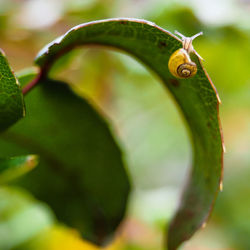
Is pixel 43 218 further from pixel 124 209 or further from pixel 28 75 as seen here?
pixel 28 75

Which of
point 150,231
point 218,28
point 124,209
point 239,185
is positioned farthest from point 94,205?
point 239,185

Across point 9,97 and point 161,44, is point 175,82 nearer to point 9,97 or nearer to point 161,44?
point 161,44

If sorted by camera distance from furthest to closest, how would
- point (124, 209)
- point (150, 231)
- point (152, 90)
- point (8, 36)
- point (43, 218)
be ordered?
point (152, 90), point (8, 36), point (150, 231), point (43, 218), point (124, 209)

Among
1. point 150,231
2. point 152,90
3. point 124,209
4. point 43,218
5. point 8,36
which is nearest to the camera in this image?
point 124,209

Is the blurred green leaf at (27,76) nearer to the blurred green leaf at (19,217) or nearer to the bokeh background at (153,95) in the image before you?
the bokeh background at (153,95)

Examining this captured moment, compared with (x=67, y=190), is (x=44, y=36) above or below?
above

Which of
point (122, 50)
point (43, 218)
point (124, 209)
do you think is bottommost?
point (43, 218)

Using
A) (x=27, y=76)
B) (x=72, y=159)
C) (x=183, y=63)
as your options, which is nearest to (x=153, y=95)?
(x=72, y=159)

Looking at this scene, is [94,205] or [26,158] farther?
[94,205]
